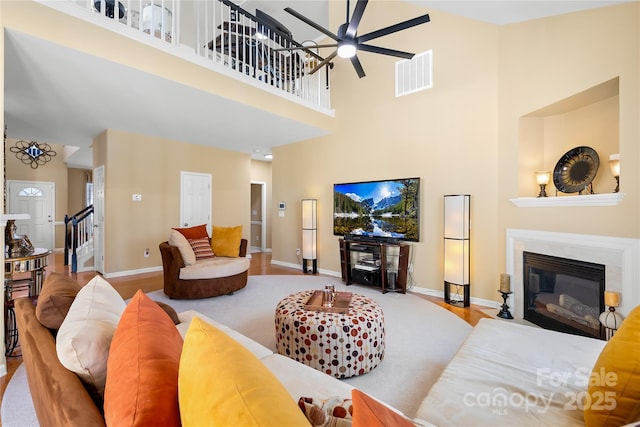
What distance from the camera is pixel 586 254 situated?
2.51m

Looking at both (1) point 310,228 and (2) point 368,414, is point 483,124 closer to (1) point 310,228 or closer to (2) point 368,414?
(1) point 310,228

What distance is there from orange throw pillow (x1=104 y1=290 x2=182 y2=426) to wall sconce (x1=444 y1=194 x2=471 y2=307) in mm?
3459

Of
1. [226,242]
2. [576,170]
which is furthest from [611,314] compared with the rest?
[226,242]

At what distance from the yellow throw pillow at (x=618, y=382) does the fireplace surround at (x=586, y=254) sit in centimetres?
168

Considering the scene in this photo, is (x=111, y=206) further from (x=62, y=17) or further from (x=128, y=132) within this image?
(x=62, y=17)

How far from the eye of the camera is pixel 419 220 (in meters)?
4.12

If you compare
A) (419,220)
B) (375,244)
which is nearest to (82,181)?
(375,244)

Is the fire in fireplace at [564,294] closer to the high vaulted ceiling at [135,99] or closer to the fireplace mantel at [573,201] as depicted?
the fireplace mantel at [573,201]

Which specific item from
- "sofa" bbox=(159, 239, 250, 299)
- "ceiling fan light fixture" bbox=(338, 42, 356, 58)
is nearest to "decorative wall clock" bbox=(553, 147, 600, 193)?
"ceiling fan light fixture" bbox=(338, 42, 356, 58)

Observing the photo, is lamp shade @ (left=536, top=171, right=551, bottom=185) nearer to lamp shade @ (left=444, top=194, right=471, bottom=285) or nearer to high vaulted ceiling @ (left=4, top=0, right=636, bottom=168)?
lamp shade @ (left=444, top=194, right=471, bottom=285)

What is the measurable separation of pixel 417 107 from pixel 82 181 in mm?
9504

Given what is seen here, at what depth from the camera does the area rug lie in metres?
1.84

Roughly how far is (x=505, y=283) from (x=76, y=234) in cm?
689

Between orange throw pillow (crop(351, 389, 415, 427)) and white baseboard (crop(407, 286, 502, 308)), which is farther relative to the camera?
white baseboard (crop(407, 286, 502, 308))
